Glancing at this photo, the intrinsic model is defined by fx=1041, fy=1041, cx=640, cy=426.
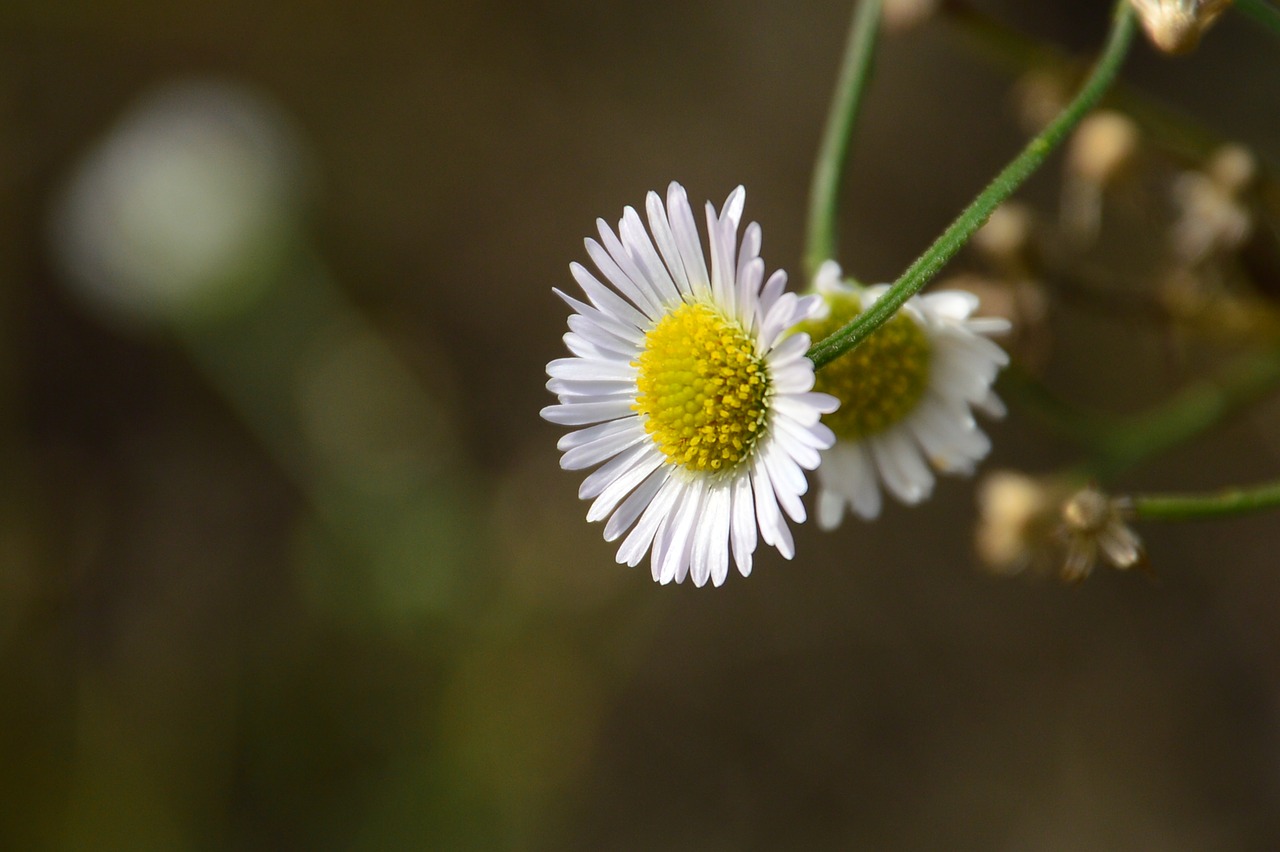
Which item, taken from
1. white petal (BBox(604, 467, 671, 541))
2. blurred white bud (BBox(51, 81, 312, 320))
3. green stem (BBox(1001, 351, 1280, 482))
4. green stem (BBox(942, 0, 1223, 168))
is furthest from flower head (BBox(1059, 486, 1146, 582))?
blurred white bud (BBox(51, 81, 312, 320))

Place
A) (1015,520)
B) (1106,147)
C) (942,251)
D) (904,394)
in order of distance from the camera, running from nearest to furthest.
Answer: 1. (942,251)
2. (904,394)
3. (1015,520)
4. (1106,147)

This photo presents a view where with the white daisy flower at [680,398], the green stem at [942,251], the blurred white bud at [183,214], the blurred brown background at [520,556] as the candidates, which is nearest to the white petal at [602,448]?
the white daisy flower at [680,398]

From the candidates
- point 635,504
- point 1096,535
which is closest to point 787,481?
point 635,504

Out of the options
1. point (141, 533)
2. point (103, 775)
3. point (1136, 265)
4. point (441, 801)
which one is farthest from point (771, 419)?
point (141, 533)

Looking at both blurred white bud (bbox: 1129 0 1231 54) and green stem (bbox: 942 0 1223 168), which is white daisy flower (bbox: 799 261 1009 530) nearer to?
blurred white bud (bbox: 1129 0 1231 54)

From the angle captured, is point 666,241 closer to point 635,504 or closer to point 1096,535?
point 635,504
